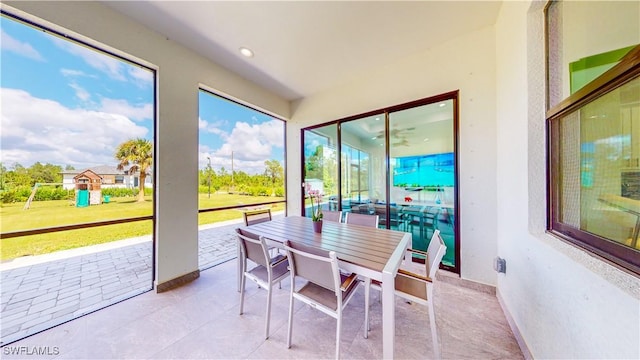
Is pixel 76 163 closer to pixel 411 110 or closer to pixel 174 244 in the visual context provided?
pixel 174 244

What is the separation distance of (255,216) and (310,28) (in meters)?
2.48

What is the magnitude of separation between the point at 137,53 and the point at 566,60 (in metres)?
3.88

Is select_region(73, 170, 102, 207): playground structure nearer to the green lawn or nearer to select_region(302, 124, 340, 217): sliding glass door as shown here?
the green lawn

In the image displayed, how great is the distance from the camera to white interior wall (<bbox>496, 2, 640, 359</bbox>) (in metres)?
0.77

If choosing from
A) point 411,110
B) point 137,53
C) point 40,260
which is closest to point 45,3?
point 137,53

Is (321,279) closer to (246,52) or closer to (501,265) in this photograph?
(501,265)

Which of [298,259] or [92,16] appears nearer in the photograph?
[298,259]

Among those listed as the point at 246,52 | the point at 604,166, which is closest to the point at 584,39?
the point at 604,166

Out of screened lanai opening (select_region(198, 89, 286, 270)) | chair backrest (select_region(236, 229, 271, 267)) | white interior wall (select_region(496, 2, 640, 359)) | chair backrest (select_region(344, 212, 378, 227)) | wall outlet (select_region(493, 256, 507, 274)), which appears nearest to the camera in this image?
white interior wall (select_region(496, 2, 640, 359))

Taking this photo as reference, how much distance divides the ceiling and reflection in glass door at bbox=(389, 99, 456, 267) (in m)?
0.88

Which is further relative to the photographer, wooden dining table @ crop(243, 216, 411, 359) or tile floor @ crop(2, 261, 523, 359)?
tile floor @ crop(2, 261, 523, 359)

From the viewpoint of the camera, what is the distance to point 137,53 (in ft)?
7.19

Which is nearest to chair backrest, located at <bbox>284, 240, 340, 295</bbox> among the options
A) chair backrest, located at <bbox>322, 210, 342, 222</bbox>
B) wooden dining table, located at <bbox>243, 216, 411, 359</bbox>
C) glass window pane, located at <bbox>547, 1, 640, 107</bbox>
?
wooden dining table, located at <bbox>243, 216, 411, 359</bbox>

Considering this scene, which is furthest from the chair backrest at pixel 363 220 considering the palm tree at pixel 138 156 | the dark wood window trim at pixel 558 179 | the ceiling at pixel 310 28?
the palm tree at pixel 138 156
